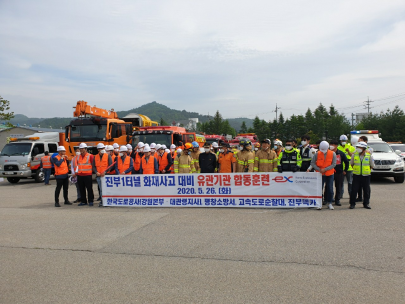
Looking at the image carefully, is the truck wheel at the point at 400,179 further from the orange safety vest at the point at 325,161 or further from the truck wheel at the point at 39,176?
Result: the truck wheel at the point at 39,176

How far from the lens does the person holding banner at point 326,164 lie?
8.52 metres

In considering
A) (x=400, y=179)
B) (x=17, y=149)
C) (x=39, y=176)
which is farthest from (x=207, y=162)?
(x=17, y=149)

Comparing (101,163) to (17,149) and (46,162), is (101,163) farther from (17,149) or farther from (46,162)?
(17,149)

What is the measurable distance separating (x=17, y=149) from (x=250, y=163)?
14.7 meters

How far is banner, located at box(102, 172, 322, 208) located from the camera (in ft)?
28.2

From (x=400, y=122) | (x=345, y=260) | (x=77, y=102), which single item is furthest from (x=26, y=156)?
(x=400, y=122)

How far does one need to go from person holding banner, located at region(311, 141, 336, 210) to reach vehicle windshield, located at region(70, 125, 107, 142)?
36.5 feet

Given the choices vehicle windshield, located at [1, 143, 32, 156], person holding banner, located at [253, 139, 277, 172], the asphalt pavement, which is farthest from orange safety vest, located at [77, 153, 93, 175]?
vehicle windshield, located at [1, 143, 32, 156]

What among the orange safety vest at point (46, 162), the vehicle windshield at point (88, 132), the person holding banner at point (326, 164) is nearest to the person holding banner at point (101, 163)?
the person holding banner at point (326, 164)

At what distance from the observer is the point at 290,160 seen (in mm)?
8766

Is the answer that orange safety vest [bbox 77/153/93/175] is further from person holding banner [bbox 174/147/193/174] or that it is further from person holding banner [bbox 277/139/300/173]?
person holding banner [bbox 277/139/300/173]

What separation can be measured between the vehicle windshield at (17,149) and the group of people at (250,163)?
9.25 metres

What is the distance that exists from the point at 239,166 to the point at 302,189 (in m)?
2.11

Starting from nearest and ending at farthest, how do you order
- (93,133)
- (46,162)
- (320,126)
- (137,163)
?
(137,163), (93,133), (46,162), (320,126)
